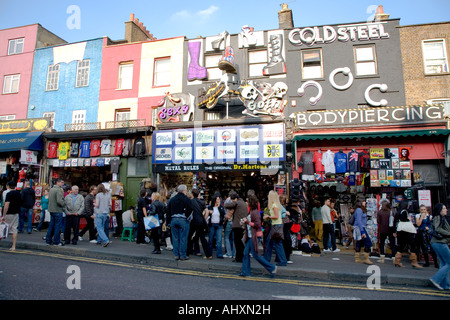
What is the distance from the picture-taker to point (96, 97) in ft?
57.3

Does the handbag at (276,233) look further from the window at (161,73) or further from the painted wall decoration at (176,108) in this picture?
the window at (161,73)

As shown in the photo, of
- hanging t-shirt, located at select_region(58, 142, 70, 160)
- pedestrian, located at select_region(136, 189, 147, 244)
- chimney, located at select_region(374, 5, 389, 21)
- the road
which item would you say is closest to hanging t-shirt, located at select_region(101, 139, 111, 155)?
hanging t-shirt, located at select_region(58, 142, 70, 160)

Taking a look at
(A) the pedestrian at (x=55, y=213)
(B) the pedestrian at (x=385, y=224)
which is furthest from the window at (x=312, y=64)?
(A) the pedestrian at (x=55, y=213)

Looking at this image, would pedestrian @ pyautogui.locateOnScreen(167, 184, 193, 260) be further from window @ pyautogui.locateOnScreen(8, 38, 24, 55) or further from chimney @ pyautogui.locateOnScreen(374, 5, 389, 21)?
window @ pyautogui.locateOnScreen(8, 38, 24, 55)

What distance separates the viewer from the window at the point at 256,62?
15.6 m

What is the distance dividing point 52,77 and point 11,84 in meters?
3.51

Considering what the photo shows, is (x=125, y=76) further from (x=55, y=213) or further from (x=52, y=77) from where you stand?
(x=55, y=213)

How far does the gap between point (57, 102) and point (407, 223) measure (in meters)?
19.7

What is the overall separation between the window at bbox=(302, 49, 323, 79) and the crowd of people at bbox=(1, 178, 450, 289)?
7.43 m

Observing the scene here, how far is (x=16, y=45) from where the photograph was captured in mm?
19875

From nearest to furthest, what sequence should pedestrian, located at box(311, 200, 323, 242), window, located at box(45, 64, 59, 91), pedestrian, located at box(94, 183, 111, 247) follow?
pedestrian, located at box(94, 183, 111, 247), pedestrian, located at box(311, 200, 323, 242), window, located at box(45, 64, 59, 91)

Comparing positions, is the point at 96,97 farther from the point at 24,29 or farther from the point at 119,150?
the point at 24,29

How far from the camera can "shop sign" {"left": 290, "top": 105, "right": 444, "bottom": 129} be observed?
466 inches

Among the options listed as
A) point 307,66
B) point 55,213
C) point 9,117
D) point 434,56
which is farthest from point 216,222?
point 9,117
